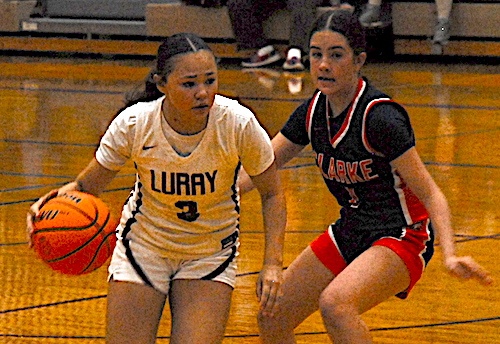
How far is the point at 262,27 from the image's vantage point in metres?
12.5

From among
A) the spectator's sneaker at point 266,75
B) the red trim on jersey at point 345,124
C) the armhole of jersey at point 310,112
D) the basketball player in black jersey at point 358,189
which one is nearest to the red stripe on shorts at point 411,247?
the basketball player in black jersey at point 358,189

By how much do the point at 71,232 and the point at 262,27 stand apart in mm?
9237

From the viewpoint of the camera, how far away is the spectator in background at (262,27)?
11.9 metres

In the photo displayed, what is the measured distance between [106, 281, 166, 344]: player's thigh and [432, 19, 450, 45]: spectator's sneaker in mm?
8994

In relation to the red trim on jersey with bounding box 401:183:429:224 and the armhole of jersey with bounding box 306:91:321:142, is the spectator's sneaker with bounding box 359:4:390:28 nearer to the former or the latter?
the armhole of jersey with bounding box 306:91:321:142

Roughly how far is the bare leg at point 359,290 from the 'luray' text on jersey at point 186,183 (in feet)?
1.68

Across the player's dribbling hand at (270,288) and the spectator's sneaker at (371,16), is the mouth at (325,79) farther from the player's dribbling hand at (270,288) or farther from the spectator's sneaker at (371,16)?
the spectator's sneaker at (371,16)

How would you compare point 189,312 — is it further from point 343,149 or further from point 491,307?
point 491,307

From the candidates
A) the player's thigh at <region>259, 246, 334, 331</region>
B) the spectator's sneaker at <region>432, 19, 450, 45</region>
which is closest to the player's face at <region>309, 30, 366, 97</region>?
the player's thigh at <region>259, 246, 334, 331</region>

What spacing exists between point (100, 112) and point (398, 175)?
19.7ft

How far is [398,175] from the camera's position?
3.57 metres

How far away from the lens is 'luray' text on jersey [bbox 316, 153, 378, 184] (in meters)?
3.55

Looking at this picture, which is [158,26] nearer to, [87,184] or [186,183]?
[87,184]

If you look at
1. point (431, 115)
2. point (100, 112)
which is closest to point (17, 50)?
point (100, 112)
